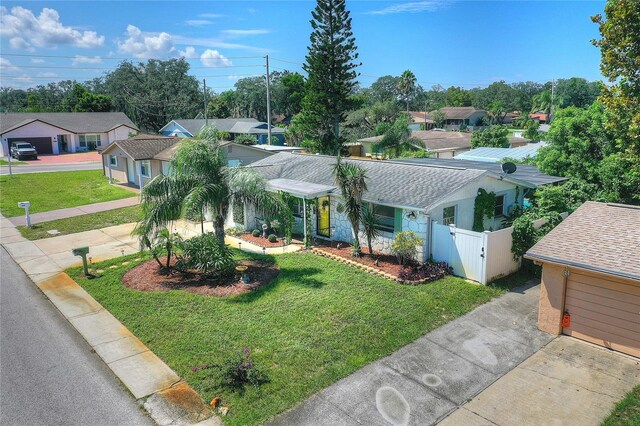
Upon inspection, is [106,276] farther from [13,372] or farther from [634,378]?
[634,378]

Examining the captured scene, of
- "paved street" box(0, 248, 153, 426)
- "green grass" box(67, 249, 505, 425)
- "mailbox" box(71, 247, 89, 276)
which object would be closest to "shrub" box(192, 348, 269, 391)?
"green grass" box(67, 249, 505, 425)

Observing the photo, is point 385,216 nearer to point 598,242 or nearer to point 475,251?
point 475,251

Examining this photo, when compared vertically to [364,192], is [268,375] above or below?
below

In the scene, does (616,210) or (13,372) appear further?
(616,210)

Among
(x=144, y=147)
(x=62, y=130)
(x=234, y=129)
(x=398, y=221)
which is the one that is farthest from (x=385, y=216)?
(x=62, y=130)

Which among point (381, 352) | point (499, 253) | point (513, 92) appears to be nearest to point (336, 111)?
point (499, 253)

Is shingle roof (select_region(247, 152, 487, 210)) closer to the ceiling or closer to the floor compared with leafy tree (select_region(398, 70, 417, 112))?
closer to the floor

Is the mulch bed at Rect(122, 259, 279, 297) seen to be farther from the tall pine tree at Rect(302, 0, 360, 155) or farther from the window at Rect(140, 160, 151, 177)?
the tall pine tree at Rect(302, 0, 360, 155)
